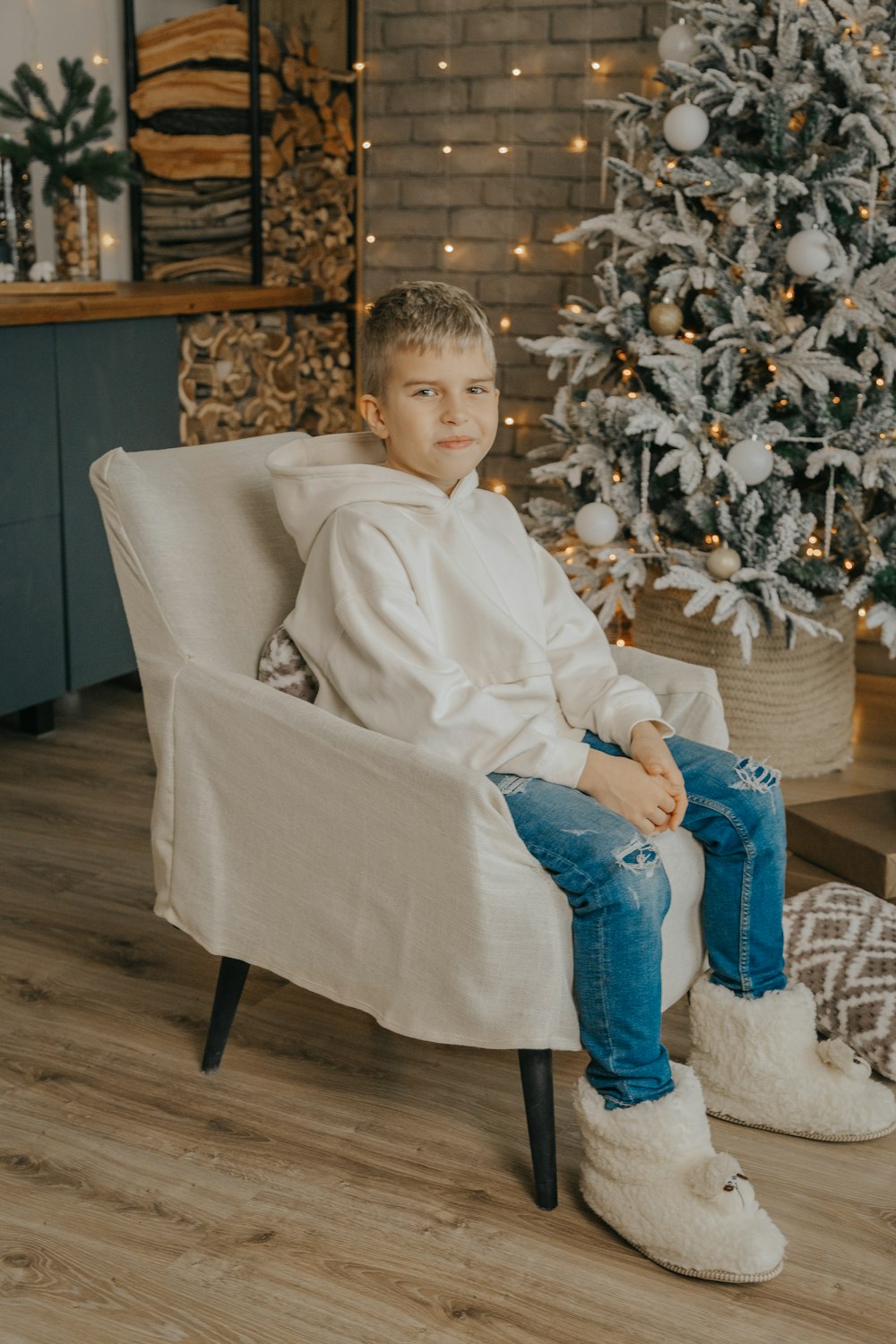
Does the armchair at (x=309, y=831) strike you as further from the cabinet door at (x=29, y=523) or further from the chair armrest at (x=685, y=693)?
the cabinet door at (x=29, y=523)

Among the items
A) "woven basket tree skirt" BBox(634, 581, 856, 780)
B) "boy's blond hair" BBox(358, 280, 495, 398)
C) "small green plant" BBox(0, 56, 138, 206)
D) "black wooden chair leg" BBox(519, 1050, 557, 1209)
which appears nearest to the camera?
"black wooden chair leg" BBox(519, 1050, 557, 1209)

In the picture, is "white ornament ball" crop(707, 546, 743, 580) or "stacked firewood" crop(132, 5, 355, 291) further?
"stacked firewood" crop(132, 5, 355, 291)

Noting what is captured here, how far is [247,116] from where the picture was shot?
379 centimetres

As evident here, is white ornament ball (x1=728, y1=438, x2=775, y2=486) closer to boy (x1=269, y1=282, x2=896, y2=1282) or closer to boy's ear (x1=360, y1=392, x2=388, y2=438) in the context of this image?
boy (x1=269, y1=282, x2=896, y2=1282)

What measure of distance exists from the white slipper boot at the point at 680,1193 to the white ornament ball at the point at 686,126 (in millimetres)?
1999

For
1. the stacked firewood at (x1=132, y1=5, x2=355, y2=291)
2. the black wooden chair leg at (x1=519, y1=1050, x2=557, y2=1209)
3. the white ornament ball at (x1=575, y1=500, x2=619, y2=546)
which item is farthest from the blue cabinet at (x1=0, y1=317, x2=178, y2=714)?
the black wooden chair leg at (x1=519, y1=1050, x2=557, y2=1209)

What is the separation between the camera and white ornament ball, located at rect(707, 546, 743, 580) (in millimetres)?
2715

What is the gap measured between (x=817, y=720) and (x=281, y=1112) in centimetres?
170

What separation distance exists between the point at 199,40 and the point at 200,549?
99.7 inches

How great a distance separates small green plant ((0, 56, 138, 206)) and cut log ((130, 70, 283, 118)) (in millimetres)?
403

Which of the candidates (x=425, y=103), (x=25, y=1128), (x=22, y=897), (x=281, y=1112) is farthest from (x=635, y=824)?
(x=425, y=103)

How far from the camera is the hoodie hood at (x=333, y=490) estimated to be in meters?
1.70

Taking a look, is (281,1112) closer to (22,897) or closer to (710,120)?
(22,897)

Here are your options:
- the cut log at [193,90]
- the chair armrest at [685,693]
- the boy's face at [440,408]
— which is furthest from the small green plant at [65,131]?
the chair armrest at [685,693]
